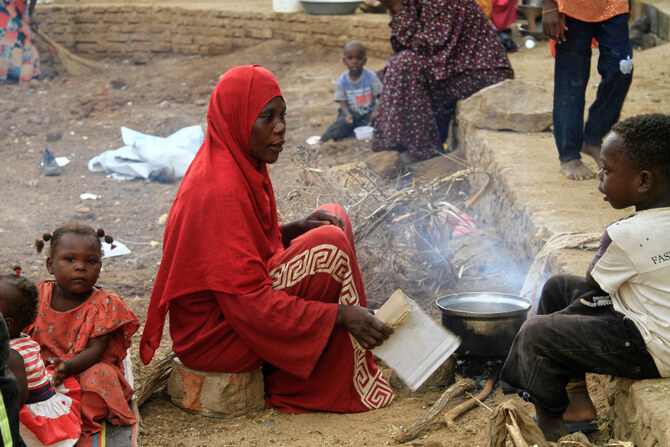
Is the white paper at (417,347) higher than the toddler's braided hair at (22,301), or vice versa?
the toddler's braided hair at (22,301)

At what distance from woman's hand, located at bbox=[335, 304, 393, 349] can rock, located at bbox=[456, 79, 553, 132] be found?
12.5 ft

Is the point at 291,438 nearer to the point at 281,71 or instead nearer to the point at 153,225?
the point at 153,225

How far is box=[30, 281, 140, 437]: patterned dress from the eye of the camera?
9.90 feet

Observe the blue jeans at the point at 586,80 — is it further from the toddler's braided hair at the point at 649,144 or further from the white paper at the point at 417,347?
the white paper at the point at 417,347

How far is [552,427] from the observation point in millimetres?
2602

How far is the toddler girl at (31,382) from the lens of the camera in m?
2.60

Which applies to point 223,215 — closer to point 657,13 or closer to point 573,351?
point 573,351

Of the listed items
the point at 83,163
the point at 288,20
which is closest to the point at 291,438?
the point at 83,163

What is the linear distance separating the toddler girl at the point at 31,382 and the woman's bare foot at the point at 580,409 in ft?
5.76

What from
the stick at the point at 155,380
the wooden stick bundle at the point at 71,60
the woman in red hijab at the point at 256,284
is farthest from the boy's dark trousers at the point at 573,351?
the wooden stick bundle at the point at 71,60

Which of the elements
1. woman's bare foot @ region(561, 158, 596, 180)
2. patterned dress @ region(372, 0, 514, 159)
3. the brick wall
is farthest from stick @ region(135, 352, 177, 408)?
the brick wall

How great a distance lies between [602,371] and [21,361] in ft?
6.30

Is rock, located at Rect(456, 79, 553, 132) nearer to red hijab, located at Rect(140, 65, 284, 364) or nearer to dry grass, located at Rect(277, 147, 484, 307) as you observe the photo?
dry grass, located at Rect(277, 147, 484, 307)

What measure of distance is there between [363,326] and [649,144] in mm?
1176
